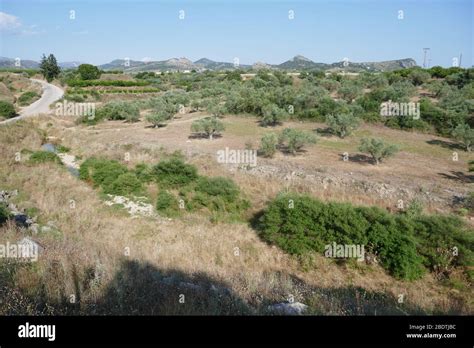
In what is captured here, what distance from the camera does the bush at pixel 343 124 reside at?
2228 centimetres

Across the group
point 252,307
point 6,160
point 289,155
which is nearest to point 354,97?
point 289,155

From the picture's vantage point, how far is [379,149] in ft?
54.5

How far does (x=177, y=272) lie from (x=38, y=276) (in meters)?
2.76

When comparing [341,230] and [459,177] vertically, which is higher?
[459,177]

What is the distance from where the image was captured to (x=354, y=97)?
35.5 metres

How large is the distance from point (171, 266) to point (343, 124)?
59.0 feet

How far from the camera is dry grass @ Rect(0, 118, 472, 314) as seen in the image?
4707 mm

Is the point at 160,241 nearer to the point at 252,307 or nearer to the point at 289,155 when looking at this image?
the point at 252,307

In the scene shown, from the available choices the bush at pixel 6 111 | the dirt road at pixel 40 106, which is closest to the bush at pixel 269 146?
the dirt road at pixel 40 106

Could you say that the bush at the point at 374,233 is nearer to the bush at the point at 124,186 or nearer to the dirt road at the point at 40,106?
the bush at the point at 124,186

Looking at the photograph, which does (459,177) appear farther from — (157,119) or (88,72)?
(88,72)

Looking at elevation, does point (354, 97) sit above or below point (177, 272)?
above

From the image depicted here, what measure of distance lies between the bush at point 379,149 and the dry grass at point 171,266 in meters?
4.94

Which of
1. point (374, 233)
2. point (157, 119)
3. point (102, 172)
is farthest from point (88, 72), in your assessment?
point (374, 233)
